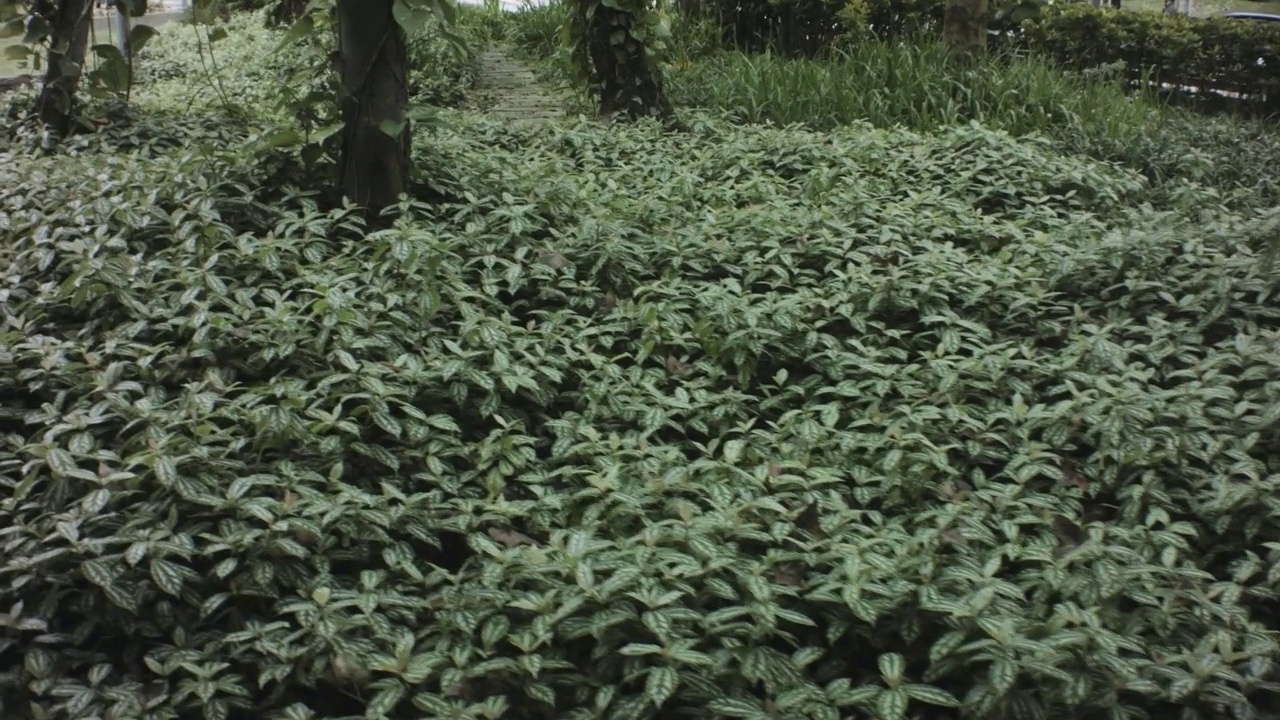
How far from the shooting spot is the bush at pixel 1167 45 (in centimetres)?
915

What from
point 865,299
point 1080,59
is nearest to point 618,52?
point 865,299

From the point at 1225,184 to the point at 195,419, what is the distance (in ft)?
19.0

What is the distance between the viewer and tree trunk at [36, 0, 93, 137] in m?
5.27

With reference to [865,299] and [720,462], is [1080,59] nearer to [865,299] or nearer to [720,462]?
[865,299]

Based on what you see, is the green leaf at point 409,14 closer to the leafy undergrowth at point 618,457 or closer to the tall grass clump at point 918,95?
the leafy undergrowth at point 618,457

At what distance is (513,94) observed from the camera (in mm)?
8875

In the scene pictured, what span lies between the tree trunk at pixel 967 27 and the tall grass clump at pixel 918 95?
0.49ft

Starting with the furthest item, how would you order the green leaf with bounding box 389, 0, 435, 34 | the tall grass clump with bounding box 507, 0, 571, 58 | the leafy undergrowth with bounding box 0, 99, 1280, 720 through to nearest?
the tall grass clump with bounding box 507, 0, 571, 58
the green leaf with bounding box 389, 0, 435, 34
the leafy undergrowth with bounding box 0, 99, 1280, 720

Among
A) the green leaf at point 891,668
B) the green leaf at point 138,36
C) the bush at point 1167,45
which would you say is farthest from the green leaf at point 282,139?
the bush at point 1167,45

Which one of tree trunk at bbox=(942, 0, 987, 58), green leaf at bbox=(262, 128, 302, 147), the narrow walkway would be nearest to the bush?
tree trunk at bbox=(942, 0, 987, 58)

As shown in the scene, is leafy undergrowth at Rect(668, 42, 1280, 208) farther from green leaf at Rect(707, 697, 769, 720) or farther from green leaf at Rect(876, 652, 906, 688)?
green leaf at Rect(707, 697, 769, 720)

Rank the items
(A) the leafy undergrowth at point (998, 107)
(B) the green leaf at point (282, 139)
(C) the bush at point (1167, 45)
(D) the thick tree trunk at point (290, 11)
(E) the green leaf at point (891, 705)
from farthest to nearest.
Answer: (D) the thick tree trunk at point (290, 11)
(C) the bush at point (1167, 45)
(A) the leafy undergrowth at point (998, 107)
(B) the green leaf at point (282, 139)
(E) the green leaf at point (891, 705)

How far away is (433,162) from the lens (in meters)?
4.51

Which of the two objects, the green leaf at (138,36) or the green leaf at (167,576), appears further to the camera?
the green leaf at (138,36)
